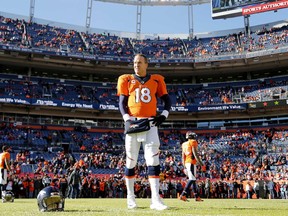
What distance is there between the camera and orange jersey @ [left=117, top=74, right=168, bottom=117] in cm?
710

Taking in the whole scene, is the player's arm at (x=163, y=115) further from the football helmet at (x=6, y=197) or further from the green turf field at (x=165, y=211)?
the football helmet at (x=6, y=197)

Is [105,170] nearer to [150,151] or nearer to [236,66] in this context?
[236,66]

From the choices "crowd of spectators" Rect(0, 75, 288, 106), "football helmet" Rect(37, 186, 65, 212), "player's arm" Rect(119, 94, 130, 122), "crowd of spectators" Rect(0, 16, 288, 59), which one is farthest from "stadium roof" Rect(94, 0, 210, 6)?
"football helmet" Rect(37, 186, 65, 212)

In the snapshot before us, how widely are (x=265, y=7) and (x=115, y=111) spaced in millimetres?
24142

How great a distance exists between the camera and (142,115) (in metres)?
7.05

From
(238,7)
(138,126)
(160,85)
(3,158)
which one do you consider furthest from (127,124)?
(238,7)

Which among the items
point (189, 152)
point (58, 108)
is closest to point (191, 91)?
point (58, 108)

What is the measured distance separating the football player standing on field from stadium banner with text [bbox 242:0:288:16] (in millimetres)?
44120

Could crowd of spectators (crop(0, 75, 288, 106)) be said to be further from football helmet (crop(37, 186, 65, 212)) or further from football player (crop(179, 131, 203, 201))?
football helmet (crop(37, 186, 65, 212))

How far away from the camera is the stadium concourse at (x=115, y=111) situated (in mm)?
34375

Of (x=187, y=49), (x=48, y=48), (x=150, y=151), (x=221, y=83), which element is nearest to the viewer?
(x=150, y=151)

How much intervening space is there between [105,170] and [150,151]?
2837 cm

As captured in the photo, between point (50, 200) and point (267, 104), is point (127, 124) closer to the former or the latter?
point (50, 200)

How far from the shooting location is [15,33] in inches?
1919
